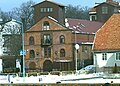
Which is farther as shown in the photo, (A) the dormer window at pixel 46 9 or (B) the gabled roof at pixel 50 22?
(A) the dormer window at pixel 46 9

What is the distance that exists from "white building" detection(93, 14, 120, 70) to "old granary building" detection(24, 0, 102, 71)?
18.2 metres

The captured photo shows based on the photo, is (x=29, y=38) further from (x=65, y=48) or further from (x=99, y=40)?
(x=99, y=40)

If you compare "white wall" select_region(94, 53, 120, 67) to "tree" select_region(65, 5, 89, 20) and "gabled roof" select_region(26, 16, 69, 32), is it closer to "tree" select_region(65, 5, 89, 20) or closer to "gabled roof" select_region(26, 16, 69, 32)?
"gabled roof" select_region(26, 16, 69, 32)

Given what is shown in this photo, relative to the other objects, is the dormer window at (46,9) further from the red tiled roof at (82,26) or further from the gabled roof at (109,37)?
the gabled roof at (109,37)

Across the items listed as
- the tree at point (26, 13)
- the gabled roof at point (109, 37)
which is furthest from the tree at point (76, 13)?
the gabled roof at point (109, 37)

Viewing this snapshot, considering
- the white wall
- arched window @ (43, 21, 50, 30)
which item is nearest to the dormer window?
arched window @ (43, 21, 50, 30)

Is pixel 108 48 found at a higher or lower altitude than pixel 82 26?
lower

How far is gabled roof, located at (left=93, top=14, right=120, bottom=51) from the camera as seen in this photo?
7225 centimetres

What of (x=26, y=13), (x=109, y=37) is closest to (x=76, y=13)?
(x=26, y=13)

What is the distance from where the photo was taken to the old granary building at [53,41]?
9271 cm

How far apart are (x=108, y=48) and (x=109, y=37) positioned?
243 cm

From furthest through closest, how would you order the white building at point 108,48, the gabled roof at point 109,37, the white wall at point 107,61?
1. the gabled roof at point 109,37
2. the white wall at point 107,61
3. the white building at point 108,48

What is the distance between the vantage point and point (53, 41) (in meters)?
94.6

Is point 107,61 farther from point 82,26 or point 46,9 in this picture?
point 82,26
